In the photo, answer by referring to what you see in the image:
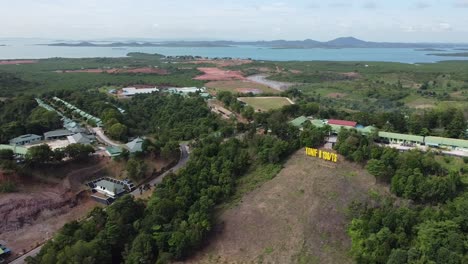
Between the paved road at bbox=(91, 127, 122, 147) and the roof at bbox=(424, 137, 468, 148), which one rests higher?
the roof at bbox=(424, 137, 468, 148)

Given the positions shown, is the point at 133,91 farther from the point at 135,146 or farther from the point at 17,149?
the point at 17,149

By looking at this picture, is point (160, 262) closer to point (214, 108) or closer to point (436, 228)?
point (436, 228)

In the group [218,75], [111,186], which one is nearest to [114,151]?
[111,186]

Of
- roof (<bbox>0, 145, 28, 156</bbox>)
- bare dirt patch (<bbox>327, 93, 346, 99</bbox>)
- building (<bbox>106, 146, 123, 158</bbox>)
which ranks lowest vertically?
building (<bbox>106, 146, 123, 158</bbox>)

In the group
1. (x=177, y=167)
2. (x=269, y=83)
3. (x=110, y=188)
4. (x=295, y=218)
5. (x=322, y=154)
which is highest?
Answer: (x=269, y=83)

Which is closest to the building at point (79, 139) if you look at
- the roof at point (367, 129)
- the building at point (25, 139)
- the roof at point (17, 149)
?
the building at point (25, 139)

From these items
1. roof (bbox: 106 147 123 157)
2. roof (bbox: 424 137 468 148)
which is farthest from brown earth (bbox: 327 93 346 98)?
roof (bbox: 106 147 123 157)

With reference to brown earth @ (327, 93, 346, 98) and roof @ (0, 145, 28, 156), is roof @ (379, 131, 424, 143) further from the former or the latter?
brown earth @ (327, 93, 346, 98)
